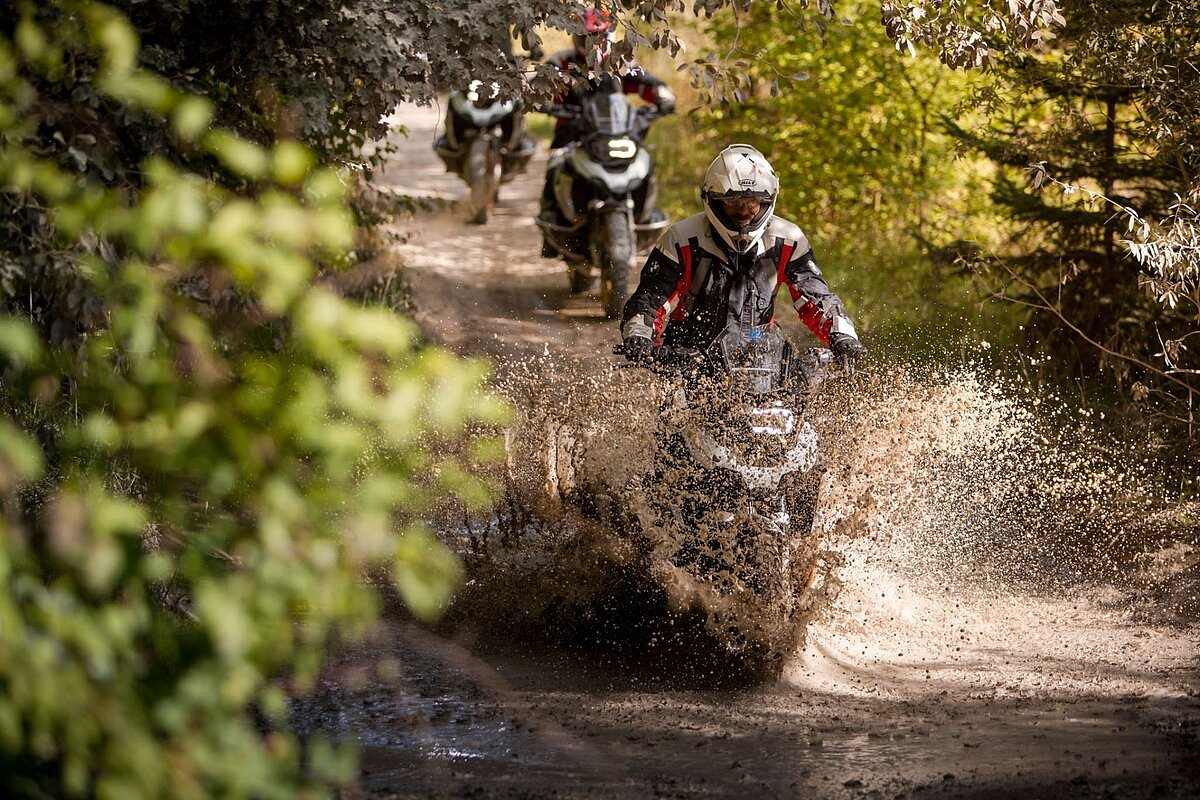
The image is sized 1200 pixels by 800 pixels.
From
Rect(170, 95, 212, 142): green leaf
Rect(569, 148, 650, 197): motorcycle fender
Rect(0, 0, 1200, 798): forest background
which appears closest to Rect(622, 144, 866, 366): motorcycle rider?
Rect(0, 0, 1200, 798): forest background

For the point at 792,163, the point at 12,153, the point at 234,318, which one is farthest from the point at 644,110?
the point at 12,153

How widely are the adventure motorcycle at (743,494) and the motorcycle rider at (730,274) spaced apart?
29cm

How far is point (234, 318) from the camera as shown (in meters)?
7.30

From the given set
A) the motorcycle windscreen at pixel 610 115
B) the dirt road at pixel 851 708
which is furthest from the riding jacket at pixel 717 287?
the motorcycle windscreen at pixel 610 115

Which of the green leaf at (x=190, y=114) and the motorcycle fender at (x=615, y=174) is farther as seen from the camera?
the motorcycle fender at (x=615, y=174)

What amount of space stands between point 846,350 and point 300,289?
4.32 metres

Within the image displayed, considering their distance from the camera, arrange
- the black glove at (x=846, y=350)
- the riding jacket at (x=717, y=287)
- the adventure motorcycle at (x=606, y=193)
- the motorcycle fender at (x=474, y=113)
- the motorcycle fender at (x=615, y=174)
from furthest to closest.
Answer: the motorcycle fender at (x=474, y=113)
the motorcycle fender at (x=615, y=174)
the adventure motorcycle at (x=606, y=193)
the riding jacket at (x=717, y=287)
the black glove at (x=846, y=350)

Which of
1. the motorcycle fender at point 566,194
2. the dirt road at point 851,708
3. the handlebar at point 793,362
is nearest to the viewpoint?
the dirt road at point 851,708

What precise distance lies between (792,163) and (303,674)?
39.3ft

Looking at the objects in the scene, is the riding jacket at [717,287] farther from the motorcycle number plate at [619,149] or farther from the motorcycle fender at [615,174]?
the motorcycle number plate at [619,149]

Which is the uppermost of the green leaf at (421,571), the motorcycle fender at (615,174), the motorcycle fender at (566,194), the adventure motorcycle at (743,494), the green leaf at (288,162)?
the green leaf at (288,162)

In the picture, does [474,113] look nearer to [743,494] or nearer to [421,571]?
[743,494]

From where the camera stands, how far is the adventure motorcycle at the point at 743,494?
5.54m

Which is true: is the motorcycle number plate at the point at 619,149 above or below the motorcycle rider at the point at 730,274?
above
